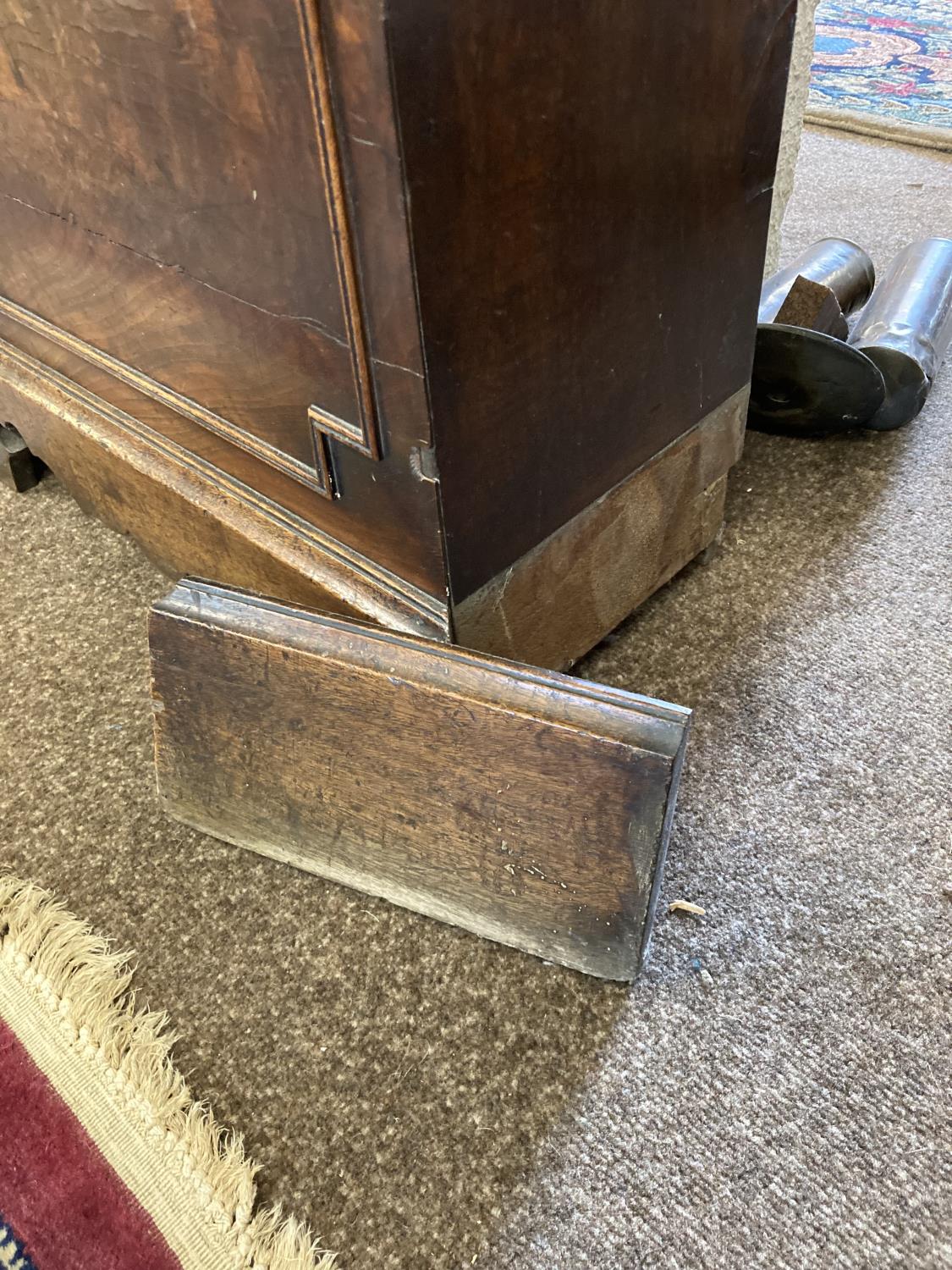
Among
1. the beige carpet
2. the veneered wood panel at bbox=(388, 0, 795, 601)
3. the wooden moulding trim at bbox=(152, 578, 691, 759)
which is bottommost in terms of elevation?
the beige carpet

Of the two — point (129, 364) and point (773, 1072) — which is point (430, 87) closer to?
point (129, 364)

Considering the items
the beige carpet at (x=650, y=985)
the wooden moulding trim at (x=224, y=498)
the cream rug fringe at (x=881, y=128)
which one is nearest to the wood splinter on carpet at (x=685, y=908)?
the beige carpet at (x=650, y=985)

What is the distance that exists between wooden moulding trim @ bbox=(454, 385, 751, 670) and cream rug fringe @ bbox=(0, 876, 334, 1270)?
17.9 inches

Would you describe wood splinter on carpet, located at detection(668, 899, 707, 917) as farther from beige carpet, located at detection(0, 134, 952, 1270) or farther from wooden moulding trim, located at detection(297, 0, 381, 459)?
wooden moulding trim, located at detection(297, 0, 381, 459)

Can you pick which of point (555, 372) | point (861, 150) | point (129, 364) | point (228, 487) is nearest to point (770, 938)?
point (555, 372)

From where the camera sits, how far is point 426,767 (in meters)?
0.92

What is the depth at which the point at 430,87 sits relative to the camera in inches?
28.1

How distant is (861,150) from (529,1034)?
8.22 ft

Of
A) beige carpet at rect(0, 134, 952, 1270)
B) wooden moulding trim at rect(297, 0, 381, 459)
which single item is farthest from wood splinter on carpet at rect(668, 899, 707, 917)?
wooden moulding trim at rect(297, 0, 381, 459)

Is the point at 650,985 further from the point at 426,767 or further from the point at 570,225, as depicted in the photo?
the point at 570,225

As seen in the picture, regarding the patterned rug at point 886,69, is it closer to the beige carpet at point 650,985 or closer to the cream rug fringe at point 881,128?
the cream rug fringe at point 881,128

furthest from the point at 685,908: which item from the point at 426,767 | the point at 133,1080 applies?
the point at 133,1080

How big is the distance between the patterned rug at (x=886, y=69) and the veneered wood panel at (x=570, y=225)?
6.43ft

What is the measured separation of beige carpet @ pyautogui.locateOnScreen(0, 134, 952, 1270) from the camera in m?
0.81
